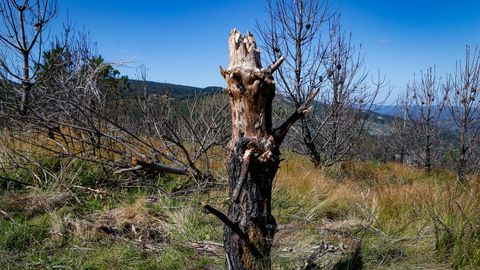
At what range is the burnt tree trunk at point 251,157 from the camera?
7.73ft

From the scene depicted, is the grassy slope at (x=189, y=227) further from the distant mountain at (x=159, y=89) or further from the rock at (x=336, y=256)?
the distant mountain at (x=159, y=89)

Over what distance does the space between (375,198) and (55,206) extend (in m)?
3.63

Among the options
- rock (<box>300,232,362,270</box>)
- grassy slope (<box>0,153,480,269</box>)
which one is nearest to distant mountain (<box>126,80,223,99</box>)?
grassy slope (<box>0,153,480,269</box>)

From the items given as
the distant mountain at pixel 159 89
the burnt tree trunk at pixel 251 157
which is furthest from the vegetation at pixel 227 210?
the distant mountain at pixel 159 89

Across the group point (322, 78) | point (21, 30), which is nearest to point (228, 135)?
point (322, 78)

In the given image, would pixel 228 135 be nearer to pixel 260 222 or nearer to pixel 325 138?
pixel 325 138

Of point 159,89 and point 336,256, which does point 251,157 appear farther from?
point 159,89

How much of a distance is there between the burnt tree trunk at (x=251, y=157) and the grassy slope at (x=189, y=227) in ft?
1.63

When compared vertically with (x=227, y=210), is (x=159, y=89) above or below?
above

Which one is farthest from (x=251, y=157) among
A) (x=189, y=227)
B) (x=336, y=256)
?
(x=189, y=227)

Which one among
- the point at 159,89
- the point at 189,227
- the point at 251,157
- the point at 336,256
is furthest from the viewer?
the point at 159,89

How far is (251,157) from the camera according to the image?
2.31m

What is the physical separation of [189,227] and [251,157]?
61.3 inches

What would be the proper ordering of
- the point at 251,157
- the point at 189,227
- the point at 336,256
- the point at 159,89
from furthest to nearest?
the point at 159,89
the point at 189,227
the point at 336,256
the point at 251,157
